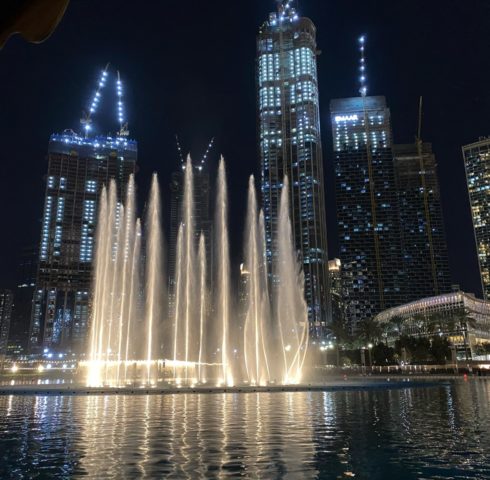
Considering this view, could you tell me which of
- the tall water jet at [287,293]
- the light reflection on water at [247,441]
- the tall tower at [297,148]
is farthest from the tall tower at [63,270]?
the light reflection on water at [247,441]

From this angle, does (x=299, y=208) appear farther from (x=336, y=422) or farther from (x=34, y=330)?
(x=336, y=422)

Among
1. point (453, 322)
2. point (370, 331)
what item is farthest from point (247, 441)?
point (453, 322)

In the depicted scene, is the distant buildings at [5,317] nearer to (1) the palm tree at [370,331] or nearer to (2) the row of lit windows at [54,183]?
(2) the row of lit windows at [54,183]

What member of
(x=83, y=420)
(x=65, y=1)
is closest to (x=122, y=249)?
(x=83, y=420)

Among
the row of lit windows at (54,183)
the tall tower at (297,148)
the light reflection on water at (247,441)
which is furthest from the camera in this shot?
the row of lit windows at (54,183)

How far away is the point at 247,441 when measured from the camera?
567 inches

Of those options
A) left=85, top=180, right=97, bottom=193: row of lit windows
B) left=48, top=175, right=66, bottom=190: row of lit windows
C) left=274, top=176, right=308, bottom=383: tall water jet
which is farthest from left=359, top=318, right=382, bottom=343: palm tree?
left=48, top=175, right=66, bottom=190: row of lit windows

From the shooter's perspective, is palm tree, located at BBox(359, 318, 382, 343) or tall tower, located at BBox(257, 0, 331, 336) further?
tall tower, located at BBox(257, 0, 331, 336)

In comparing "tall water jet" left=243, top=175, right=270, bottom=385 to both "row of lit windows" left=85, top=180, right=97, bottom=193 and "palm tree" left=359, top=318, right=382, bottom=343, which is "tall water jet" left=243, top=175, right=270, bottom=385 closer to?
"palm tree" left=359, top=318, right=382, bottom=343

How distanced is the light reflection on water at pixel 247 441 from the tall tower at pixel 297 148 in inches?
5499

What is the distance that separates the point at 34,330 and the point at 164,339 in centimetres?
10079

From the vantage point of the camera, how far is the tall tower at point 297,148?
173 meters

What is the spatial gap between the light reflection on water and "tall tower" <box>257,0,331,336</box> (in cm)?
13967

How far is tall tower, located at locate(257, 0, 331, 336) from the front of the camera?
173125 millimetres
